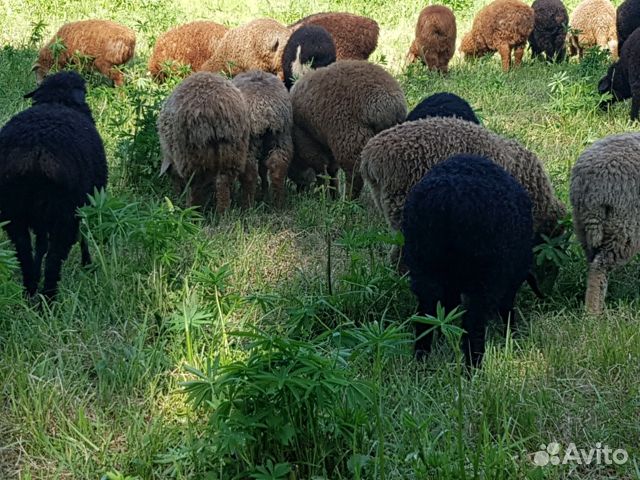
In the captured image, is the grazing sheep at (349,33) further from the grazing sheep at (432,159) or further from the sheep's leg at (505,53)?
the grazing sheep at (432,159)

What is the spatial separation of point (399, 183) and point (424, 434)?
2.10 meters

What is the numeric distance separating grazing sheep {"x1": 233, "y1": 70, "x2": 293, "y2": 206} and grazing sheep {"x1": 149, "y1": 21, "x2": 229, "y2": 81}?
376cm

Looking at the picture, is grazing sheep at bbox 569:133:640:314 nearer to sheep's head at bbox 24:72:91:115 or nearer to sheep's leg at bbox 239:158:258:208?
sheep's leg at bbox 239:158:258:208

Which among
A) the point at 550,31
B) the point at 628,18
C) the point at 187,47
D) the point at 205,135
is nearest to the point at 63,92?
the point at 205,135

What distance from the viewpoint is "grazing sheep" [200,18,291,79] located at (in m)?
10.1

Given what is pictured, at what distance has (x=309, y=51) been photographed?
362 inches

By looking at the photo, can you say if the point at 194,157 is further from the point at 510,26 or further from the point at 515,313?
the point at 510,26

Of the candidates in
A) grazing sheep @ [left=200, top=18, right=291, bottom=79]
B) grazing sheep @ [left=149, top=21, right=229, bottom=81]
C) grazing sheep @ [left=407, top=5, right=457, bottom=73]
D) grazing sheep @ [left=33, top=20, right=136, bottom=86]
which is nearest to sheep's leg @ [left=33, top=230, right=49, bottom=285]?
grazing sheep @ [left=200, top=18, right=291, bottom=79]

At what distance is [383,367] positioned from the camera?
4.41 m

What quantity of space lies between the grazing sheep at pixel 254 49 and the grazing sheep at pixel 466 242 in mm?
5862

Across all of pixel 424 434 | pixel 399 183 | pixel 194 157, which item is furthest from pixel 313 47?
pixel 424 434

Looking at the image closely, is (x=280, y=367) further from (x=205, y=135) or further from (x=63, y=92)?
(x=63, y=92)

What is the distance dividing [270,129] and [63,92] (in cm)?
161

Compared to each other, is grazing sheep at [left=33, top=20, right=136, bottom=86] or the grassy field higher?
grazing sheep at [left=33, top=20, right=136, bottom=86]
